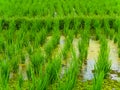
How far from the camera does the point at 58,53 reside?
17.4 ft

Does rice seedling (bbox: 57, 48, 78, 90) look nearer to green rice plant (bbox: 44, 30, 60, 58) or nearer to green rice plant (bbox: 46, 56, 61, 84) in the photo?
green rice plant (bbox: 46, 56, 61, 84)

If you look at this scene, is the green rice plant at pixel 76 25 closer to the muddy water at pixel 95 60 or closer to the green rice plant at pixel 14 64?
the muddy water at pixel 95 60

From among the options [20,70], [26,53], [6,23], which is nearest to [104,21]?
[6,23]

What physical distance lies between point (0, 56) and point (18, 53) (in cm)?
42

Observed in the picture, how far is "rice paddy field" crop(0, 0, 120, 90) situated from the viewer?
3.88m

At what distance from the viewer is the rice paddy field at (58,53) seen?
153 inches

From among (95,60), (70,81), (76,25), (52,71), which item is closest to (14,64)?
(52,71)

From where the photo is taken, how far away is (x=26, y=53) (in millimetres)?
5301

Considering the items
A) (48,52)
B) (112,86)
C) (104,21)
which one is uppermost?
(104,21)

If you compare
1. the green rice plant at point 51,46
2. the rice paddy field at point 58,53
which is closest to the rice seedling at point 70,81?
the rice paddy field at point 58,53

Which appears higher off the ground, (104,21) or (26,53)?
(104,21)

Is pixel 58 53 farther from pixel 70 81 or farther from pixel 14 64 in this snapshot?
pixel 70 81

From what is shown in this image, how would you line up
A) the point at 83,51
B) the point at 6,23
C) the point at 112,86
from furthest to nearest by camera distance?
the point at 6,23
the point at 83,51
the point at 112,86

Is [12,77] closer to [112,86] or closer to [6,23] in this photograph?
[112,86]
